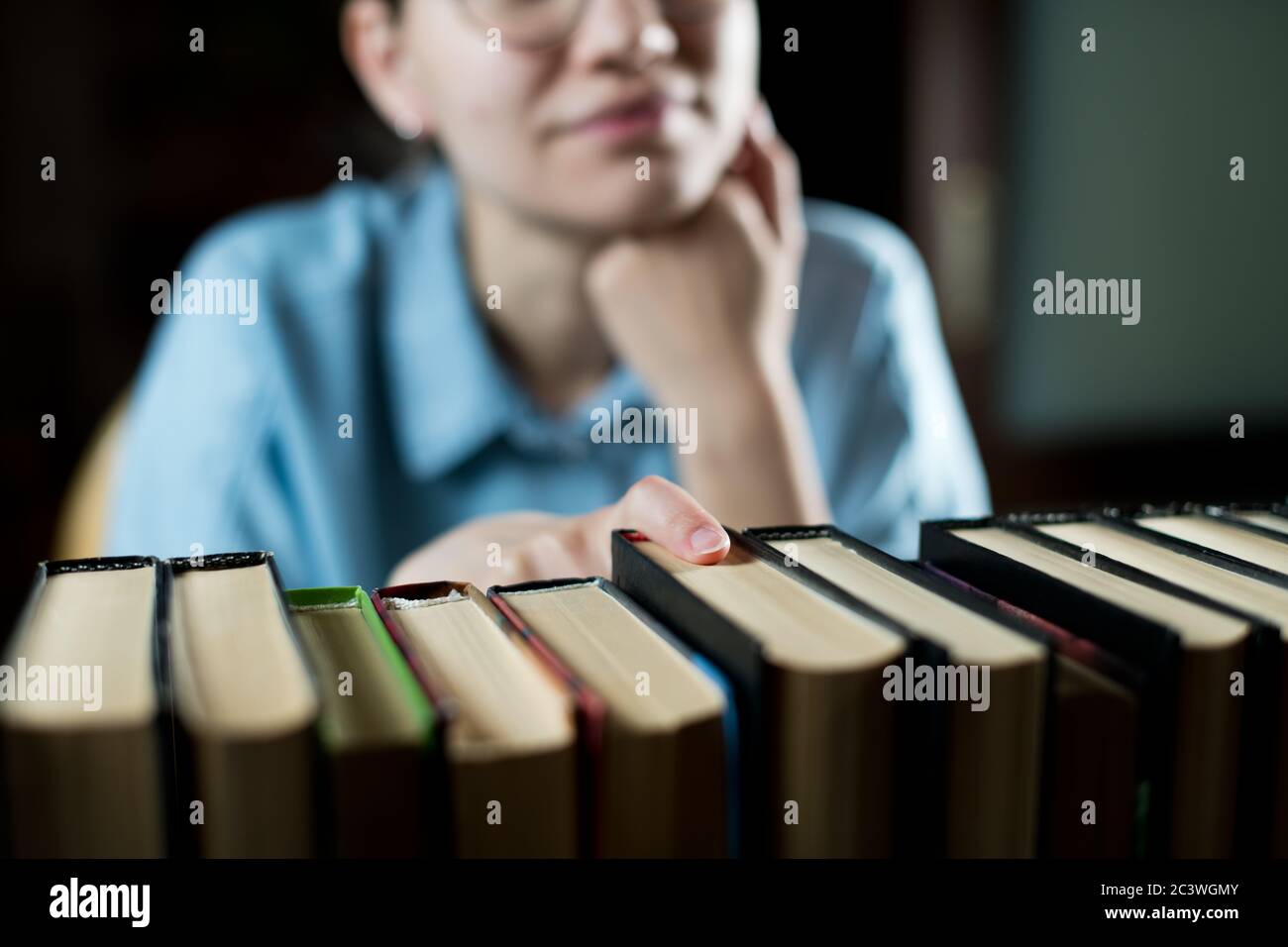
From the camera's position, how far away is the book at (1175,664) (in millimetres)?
Answer: 359

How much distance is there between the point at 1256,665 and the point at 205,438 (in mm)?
1106

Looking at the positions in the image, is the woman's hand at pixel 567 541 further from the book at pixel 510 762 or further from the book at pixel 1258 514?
the book at pixel 1258 514

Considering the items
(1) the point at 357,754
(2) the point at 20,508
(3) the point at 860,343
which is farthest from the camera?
(2) the point at 20,508

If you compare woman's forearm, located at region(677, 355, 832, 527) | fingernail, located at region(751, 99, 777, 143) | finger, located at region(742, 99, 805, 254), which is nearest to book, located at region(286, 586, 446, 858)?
woman's forearm, located at region(677, 355, 832, 527)

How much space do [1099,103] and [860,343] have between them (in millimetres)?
904

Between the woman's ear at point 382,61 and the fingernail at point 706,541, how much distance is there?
106 cm

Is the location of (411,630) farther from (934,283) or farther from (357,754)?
(934,283)

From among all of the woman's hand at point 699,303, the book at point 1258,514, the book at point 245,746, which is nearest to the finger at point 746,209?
the woman's hand at point 699,303

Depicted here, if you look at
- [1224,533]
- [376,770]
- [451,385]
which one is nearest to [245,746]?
[376,770]

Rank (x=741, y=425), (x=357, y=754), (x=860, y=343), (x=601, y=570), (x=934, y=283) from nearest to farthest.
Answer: (x=357, y=754), (x=601, y=570), (x=741, y=425), (x=860, y=343), (x=934, y=283)

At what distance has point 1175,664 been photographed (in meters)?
0.35

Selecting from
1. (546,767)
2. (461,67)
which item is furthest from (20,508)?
(546,767)

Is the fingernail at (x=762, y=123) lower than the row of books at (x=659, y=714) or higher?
higher
